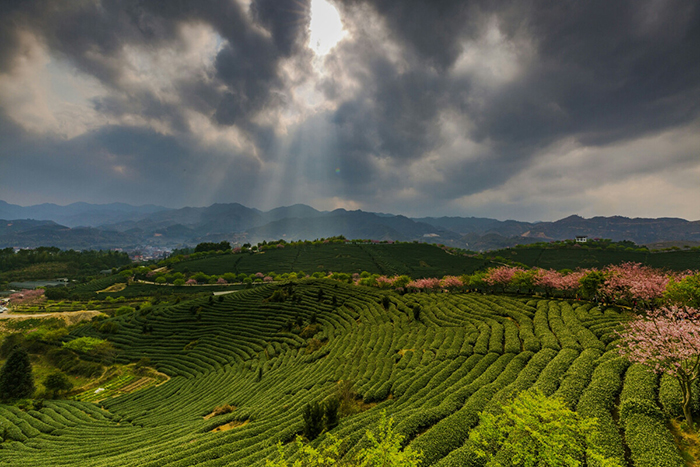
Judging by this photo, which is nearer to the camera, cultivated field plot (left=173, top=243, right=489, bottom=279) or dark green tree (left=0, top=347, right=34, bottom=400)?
dark green tree (left=0, top=347, right=34, bottom=400)

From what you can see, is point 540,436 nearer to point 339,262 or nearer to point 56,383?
point 56,383

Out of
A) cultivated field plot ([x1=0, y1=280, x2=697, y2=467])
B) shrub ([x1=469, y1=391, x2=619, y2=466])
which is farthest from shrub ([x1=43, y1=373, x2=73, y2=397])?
shrub ([x1=469, y1=391, x2=619, y2=466])

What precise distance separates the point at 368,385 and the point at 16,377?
2015 inches

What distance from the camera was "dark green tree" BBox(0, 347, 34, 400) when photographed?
3362 cm

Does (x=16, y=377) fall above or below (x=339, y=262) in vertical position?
below

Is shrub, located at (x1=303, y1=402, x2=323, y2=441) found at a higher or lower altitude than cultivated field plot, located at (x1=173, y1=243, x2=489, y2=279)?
higher

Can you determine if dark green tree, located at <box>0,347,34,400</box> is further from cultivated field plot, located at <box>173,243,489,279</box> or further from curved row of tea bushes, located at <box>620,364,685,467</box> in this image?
cultivated field plot, located at <box>173,243,489,279</box>

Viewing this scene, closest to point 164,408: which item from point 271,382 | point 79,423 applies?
point 79,423

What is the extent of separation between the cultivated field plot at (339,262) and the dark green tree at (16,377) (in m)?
103

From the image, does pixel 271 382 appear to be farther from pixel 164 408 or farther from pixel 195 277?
pixel 195 277

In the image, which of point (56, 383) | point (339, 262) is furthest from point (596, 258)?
point (56, 383)

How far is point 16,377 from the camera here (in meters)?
34.3

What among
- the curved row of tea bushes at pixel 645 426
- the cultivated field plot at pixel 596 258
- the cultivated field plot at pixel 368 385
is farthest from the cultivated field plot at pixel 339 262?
the curved row of tea bushes at pixel 645 426

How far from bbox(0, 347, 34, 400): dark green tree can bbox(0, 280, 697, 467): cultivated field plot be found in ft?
20.3
